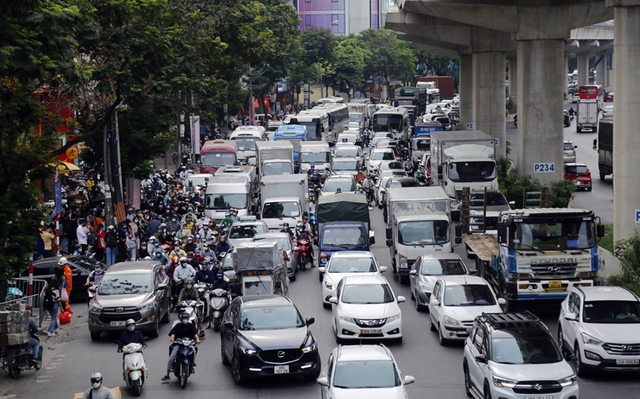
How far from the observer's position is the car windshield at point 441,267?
1059 inches

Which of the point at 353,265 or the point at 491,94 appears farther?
→ the point at 491,94

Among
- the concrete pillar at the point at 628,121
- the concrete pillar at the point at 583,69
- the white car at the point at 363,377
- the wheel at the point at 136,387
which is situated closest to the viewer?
the white car at the point at 363,377

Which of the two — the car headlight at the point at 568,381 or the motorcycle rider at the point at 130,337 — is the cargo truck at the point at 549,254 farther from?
the motorcycle rider at the point at 130,337

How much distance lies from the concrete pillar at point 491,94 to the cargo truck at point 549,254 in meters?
39.4

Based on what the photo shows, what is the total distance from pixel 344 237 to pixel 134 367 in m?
14.7

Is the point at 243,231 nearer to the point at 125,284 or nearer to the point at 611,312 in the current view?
the point at 125,284

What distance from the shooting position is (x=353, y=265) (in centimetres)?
2806

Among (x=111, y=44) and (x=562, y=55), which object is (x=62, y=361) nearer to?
(x=111, y=44)

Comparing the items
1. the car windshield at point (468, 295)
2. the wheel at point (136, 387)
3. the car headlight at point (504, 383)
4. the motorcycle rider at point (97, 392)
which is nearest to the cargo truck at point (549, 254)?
the car windshield at point (468, 295)

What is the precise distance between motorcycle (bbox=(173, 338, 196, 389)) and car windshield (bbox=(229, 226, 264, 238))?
14.9 meters

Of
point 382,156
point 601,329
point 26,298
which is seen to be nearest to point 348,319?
point 601,329

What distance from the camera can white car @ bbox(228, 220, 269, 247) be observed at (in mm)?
34406

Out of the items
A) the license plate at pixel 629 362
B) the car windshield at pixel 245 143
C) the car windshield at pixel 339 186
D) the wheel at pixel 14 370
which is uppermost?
the car windshield at pixel 245 143

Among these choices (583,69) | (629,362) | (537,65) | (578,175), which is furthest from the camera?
(583,69)
